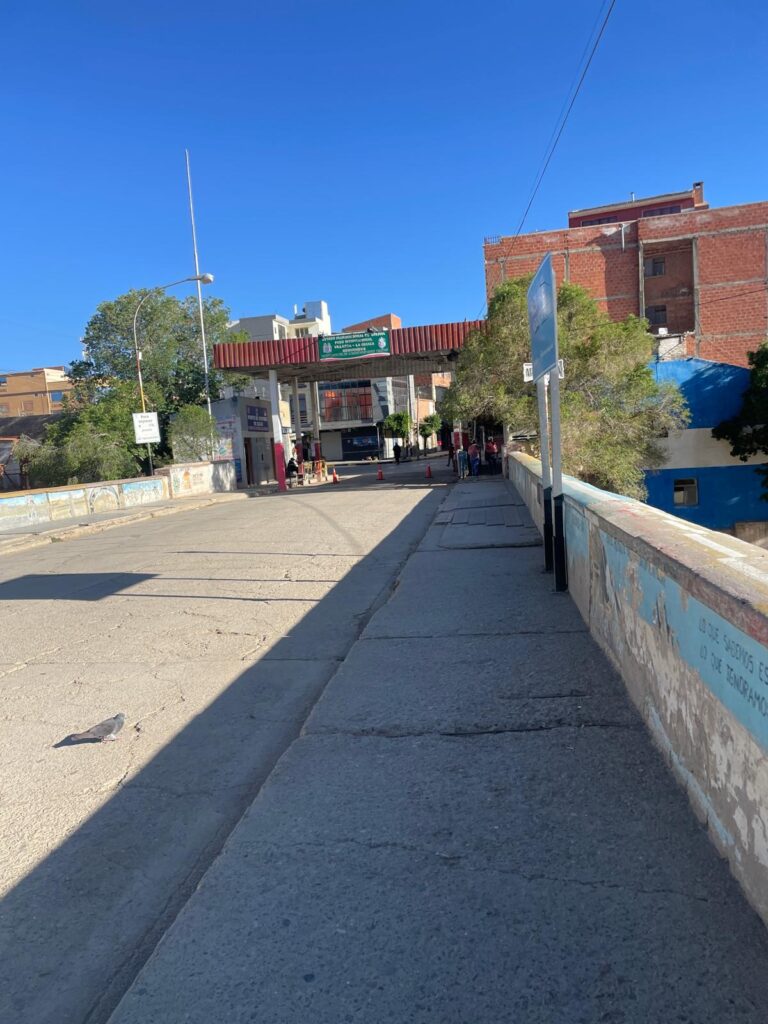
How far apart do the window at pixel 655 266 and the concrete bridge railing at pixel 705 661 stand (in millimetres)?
41808

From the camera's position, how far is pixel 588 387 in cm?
2236

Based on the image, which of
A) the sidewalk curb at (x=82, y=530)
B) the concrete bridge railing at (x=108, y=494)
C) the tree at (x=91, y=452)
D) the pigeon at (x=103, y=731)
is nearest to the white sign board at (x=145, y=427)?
the concrete bridge railing at (x=108, y=494)

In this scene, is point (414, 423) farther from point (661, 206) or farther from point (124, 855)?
point (124, 855)

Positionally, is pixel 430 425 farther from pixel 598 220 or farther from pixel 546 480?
pixel 546 480

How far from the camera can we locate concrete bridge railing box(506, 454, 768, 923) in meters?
2.32

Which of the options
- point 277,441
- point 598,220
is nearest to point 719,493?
point 277,441

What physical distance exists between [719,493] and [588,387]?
12079 mm

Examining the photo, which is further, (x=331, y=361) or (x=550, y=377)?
(x=331, y=361)

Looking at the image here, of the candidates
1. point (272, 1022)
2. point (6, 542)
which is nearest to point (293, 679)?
point (272, 1022)

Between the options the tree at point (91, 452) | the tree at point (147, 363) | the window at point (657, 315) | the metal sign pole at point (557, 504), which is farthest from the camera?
the window at point (657, 315)

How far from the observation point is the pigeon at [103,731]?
4402 millimetres

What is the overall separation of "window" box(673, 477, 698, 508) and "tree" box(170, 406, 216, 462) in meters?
21.1

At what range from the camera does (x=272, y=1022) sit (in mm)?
2102

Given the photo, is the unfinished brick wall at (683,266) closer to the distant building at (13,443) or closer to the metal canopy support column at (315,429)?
the metal canopy support column at (315,429)
